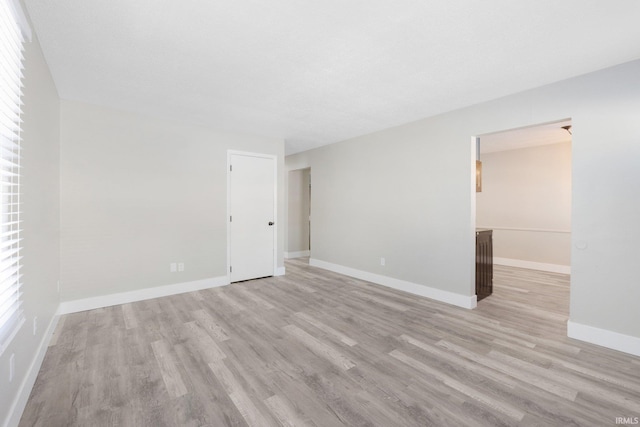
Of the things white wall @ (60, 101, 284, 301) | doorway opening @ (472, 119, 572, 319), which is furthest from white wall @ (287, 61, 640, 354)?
white wall @ (60, 101, 284, 301)

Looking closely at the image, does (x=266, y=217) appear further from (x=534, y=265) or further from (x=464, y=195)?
(x=534, y=265)

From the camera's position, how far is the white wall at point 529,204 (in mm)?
5221

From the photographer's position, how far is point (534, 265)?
18.0 feet

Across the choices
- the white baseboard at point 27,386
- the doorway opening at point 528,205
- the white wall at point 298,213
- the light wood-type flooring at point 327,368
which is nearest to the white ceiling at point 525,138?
the doorway opening at point 528,205

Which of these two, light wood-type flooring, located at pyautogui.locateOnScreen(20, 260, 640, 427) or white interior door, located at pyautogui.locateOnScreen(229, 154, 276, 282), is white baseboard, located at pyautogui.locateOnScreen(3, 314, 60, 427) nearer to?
light wood-type flooring, located at pyautogui.locateOnScreen(20, 260, 640, 427)

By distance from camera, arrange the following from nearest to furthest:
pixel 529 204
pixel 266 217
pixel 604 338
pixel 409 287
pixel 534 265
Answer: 1. pixel 604 338
2. pixel 409 287
3. pixel 266 217
4. pixel 534 265
5. pixel 529 204

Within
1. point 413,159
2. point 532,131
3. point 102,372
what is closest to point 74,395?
point 102,372

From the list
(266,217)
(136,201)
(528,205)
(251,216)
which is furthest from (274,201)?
(528,205)

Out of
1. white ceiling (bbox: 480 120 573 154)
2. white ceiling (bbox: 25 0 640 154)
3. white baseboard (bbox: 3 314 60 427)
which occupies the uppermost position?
white ceiling (bbox: 480 120 573 154)

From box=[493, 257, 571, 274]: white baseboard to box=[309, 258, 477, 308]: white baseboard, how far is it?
10.2ft

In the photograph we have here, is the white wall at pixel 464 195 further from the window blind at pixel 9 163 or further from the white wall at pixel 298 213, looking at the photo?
the window blind at pixel 9 163

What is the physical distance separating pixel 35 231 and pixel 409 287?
4143 millimetres

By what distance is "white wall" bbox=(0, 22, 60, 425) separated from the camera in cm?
163

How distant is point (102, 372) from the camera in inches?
81.0
